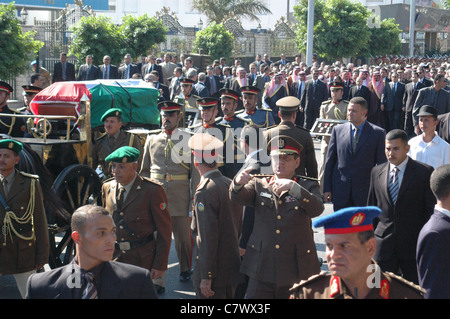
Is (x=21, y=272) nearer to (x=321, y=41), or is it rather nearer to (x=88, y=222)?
(x=88, y=222)

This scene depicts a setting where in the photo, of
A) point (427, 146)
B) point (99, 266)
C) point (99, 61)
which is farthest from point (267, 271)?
point (99, 61)

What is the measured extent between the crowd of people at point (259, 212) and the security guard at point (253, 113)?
2cm

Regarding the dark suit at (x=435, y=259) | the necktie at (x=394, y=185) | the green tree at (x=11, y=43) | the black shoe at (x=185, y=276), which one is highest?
the green tree at (x=11, y=43)

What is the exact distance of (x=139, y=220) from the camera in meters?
5.50

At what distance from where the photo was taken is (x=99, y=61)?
2230cm

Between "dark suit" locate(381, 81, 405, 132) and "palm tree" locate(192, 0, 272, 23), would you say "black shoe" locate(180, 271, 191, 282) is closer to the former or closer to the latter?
"dark suit" locate(381, 81, 405, 132)

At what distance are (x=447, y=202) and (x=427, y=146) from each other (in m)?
2.90

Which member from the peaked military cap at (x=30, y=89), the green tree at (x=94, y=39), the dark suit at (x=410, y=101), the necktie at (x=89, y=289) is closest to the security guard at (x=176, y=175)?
the peaked military cap at (x=30, y=89)

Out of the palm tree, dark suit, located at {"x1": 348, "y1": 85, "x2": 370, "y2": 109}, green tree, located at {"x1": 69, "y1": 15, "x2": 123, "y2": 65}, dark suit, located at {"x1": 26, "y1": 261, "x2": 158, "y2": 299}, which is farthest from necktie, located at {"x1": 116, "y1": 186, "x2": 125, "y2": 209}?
the palm tree

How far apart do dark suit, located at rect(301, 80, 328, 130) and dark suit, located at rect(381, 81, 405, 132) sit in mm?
1751

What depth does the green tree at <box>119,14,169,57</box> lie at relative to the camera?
77.8 ft

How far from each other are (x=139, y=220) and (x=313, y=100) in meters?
12.0

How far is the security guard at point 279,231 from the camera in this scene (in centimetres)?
468

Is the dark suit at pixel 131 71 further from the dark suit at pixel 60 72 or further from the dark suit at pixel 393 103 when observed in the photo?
the dark suit at pixel 393 103
